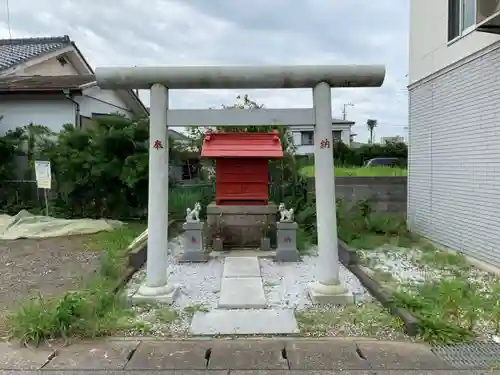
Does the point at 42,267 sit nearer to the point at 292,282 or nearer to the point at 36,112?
the point at 292,282

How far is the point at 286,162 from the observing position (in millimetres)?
10109

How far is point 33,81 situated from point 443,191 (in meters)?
11.3

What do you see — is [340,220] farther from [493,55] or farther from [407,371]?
[407,371]

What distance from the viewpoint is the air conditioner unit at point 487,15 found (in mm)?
5555

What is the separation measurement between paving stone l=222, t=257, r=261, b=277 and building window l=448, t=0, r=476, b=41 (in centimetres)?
460

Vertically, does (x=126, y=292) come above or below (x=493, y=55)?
below

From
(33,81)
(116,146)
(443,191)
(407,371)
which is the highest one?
(33,81)

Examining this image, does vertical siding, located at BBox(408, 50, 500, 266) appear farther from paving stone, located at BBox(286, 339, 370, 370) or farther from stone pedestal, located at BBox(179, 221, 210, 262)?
stone pedestal, located at BBox(179, 221, 210, 262)

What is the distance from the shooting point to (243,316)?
4.27 m

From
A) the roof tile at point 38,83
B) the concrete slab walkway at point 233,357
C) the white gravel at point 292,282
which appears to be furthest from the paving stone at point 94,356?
the roof tile at point 38,83

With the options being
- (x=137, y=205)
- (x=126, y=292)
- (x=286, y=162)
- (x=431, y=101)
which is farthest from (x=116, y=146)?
(x=431, y=101)

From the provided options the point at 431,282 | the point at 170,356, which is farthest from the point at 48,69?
A: the point at 170,356

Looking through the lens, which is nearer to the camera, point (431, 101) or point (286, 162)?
point (431, 101)

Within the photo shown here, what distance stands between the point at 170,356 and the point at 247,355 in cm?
57
